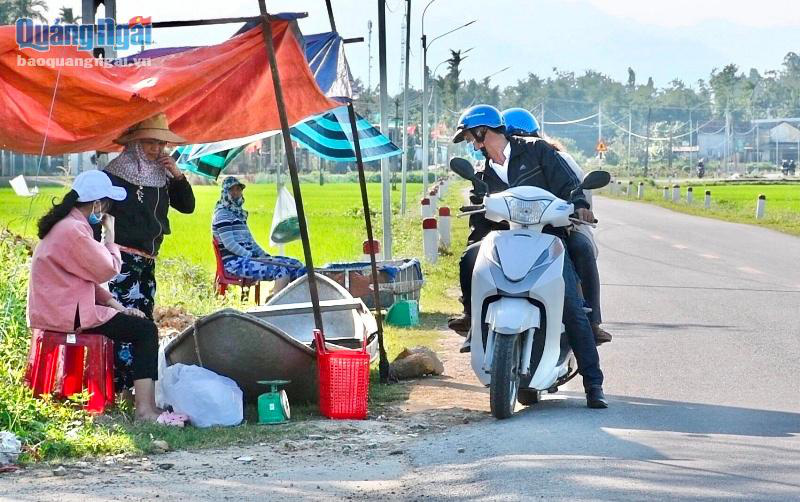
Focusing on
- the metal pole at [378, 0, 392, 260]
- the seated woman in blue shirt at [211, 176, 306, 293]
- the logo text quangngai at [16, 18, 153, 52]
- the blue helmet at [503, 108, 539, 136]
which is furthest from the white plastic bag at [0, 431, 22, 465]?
the metal pole at [378, 0, 392, 260]

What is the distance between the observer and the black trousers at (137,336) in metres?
8.62

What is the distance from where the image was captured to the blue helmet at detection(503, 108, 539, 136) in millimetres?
9734

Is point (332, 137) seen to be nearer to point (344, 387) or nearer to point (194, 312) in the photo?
point (194, 312)

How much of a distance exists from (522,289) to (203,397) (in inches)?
80.0

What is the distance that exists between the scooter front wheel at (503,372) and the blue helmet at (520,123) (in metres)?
2.06

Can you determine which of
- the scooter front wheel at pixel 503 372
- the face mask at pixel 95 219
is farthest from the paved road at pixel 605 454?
the face mask at pixel 95 219

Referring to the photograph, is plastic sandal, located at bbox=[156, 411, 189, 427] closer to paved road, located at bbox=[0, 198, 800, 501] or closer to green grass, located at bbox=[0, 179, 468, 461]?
green grass, located at bbox=[0, 179, 468, 461]

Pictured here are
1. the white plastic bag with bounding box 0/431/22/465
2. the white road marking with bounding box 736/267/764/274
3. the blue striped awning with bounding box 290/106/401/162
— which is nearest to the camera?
the white plastic bag with bounding box 0/431/22/465

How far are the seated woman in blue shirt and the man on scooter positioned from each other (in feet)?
17.9

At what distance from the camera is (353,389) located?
346 inches

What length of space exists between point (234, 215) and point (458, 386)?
17.0ft

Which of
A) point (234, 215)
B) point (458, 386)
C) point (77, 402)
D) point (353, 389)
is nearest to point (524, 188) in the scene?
point (353, 389)

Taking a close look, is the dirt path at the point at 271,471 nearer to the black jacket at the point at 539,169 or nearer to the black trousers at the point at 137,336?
the black trousers at the point at 137,336

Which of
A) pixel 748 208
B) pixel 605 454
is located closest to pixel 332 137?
pixel 605 454
